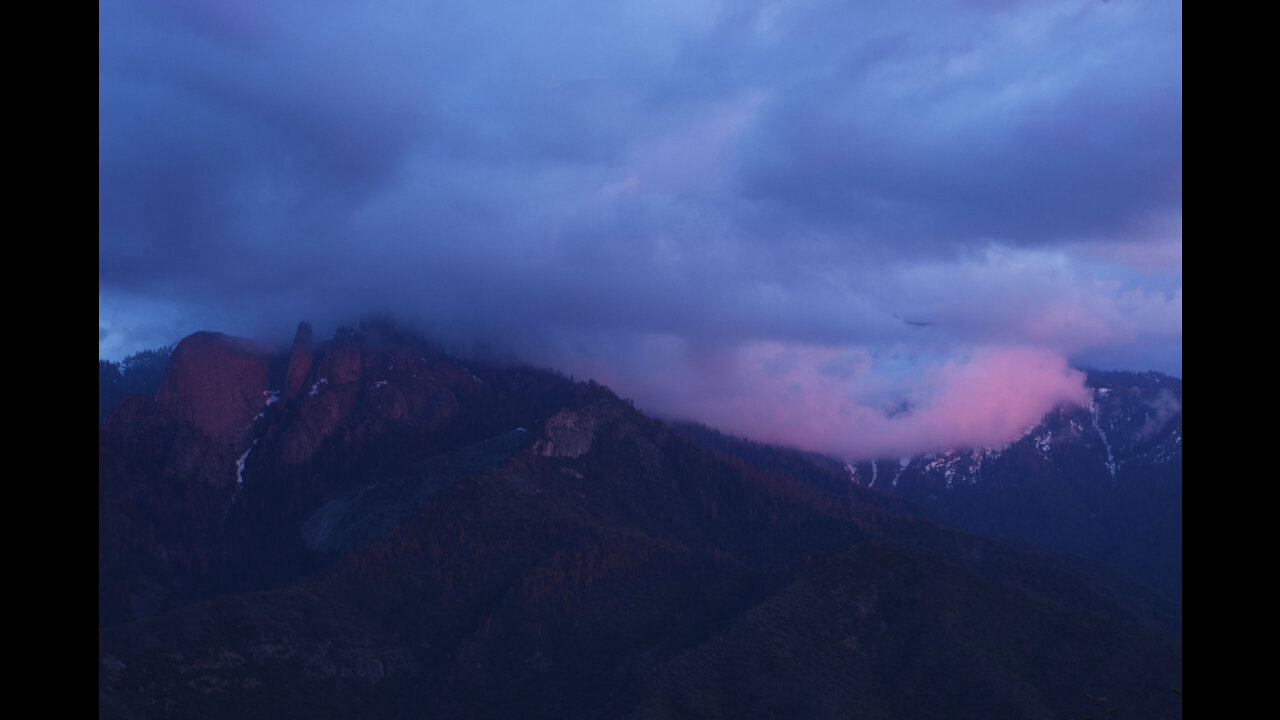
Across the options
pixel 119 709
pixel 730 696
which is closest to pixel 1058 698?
pixel 730 696
